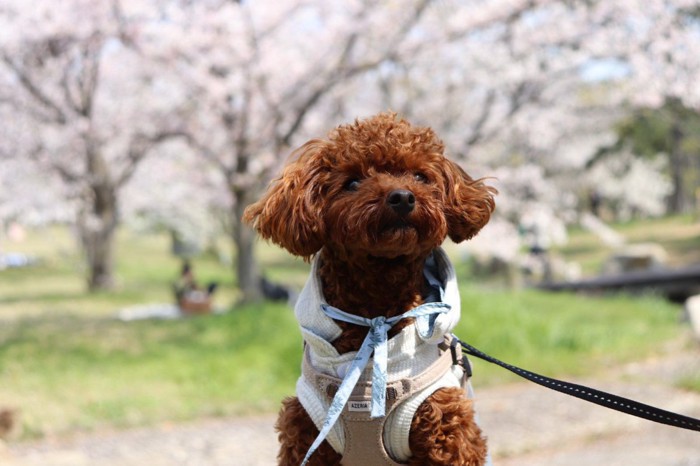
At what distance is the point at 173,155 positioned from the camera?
1667 cm

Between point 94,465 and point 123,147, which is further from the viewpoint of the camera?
point 123,147

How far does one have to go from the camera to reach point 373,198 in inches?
76.8

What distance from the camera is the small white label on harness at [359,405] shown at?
82.4 inches

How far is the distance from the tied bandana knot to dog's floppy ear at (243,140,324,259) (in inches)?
8.7

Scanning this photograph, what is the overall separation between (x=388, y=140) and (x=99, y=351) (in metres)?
6.37

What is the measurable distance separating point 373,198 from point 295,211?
8.9 inches

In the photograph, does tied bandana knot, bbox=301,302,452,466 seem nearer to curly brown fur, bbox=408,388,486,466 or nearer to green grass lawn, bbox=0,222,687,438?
curly brown fur, bbox=408,388,486,466

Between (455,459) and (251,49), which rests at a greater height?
(251,49)

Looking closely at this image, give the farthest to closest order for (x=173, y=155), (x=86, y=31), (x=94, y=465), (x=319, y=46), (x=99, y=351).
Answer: (x=173, y=155), (x=319, y=46), (x=86, y=31), (x=99, y=351), (x=94, y=465)

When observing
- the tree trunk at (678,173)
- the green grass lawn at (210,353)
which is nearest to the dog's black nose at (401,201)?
the green grass lawn at (210,353)

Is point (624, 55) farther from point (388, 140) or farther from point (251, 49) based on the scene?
point (388, 140)

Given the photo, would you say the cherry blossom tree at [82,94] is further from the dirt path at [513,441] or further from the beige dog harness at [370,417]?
the beige dog harness at [370,417]

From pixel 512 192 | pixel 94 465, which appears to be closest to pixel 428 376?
pixel 94 465

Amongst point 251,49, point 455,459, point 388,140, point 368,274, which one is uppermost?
point 251,49
